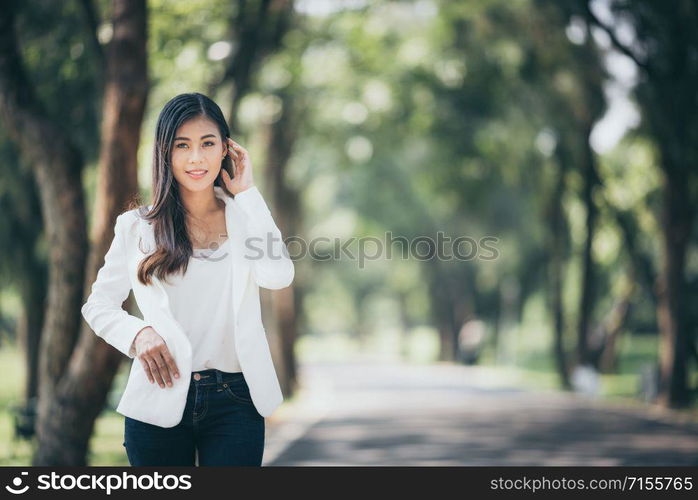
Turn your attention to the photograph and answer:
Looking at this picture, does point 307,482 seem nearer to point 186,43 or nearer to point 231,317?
point 231,317

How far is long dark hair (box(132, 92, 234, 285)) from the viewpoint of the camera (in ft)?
11.3

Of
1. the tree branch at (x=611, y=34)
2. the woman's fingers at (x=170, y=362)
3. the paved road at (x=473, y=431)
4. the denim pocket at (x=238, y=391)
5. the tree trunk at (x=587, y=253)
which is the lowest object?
Answer: the denim pocket at (x=238, y=391)

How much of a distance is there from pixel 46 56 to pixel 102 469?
11.7 metres

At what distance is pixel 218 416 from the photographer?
11.4 ft

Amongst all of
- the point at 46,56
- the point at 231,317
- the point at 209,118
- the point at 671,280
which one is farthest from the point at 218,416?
the point at 671,280

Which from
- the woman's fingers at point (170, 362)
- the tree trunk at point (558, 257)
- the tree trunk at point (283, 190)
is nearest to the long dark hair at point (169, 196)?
the woman's fingers at point (170, 362)

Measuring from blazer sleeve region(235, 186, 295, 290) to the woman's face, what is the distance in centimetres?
13

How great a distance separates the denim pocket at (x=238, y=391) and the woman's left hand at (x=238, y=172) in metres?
0.62

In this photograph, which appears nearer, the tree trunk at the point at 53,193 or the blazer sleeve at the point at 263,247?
the blazer sleeve at the point at 263,247

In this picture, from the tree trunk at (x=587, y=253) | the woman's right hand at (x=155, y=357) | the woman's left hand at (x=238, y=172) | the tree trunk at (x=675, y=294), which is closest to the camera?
the woman's right hand at (x=155, y=357)

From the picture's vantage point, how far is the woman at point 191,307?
3.43 metres

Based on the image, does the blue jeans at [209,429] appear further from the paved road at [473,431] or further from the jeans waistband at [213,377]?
the paved road at [473,431]

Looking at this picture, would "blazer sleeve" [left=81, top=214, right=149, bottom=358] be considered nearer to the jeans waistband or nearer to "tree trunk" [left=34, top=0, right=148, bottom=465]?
the jeans waistband

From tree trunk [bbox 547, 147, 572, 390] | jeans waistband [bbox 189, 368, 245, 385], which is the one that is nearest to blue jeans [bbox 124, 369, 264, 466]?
jeans waistband [bbox 189, 368, 245, 385]
